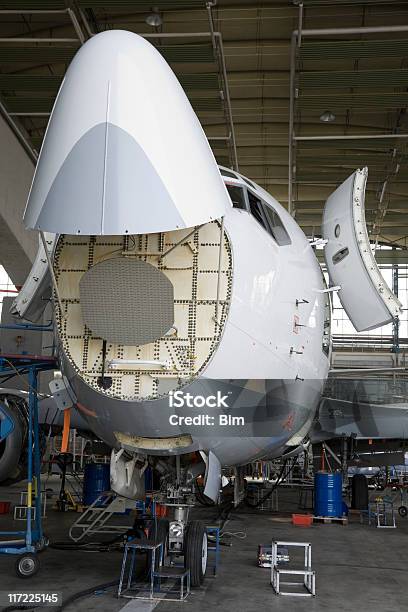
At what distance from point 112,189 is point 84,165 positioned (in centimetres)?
34

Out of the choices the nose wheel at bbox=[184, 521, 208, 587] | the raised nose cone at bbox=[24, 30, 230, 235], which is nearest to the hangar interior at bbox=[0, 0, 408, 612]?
the nose wheel at bbox=[184, 521, 208, 587]

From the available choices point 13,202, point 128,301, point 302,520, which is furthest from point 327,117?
point 128,301

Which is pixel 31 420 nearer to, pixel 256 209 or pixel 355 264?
pixel 256 209

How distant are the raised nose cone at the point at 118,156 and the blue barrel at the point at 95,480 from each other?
39.1ft

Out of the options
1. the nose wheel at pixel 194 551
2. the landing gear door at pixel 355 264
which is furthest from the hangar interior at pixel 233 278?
the landing gear door at pixel 355 264

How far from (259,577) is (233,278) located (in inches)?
159

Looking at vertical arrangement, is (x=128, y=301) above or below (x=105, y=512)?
above

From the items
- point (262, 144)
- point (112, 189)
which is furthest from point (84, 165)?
point (262, 144)

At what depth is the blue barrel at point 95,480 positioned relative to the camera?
16.7 metres

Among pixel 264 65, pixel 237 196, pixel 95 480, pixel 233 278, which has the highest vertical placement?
pixel 264 65

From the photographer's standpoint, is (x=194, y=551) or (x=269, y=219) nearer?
(x=194, y=551)

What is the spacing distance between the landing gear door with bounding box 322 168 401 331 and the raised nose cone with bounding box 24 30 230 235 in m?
2.97

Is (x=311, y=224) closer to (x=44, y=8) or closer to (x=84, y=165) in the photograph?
(x=44, y=8)

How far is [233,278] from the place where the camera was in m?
6.78
